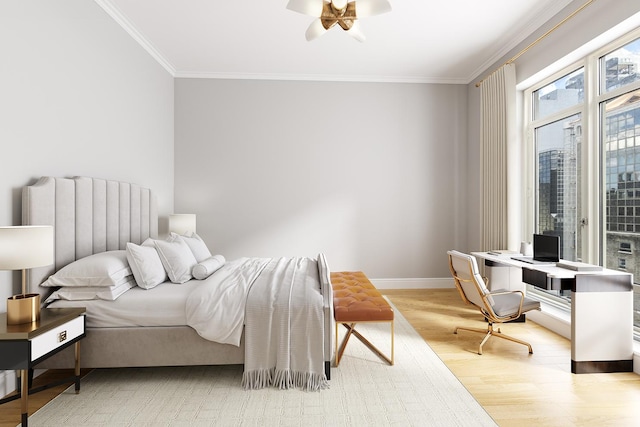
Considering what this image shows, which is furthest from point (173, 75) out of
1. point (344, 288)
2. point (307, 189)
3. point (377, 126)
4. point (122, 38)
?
point (344, 288)

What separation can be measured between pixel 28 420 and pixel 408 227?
15.3 feet

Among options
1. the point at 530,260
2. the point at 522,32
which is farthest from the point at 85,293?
the point at 522,32

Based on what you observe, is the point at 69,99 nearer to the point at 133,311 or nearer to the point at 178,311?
the point at 133,311

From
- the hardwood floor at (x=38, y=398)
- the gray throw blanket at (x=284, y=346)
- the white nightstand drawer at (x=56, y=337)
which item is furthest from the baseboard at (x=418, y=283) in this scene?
the white nightstand drawer at (x=56, y=337)

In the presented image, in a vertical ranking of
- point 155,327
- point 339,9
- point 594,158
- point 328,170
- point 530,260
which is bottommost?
point 155,327

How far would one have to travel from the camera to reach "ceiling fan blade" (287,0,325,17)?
8.78 feet

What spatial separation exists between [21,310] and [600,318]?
3.83m

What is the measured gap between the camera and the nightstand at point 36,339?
1.89 metres

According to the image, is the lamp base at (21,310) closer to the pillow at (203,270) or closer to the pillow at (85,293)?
the pillow at (85,293)

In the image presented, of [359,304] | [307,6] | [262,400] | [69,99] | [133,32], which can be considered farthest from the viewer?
[133,32]

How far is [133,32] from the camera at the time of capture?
3994mm

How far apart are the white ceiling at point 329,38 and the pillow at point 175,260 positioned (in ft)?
7.58

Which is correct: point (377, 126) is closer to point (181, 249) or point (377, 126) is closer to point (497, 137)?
point (497, 137)

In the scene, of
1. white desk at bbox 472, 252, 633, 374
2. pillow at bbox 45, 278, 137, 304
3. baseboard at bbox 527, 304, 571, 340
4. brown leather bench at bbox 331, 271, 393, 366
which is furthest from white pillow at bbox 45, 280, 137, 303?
baseboard at bbox 527, 304, 571, 340
